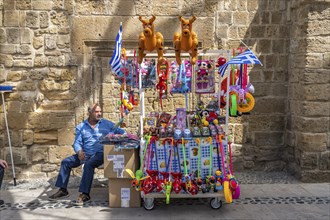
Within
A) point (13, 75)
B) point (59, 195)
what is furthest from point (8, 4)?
point (59, 195)

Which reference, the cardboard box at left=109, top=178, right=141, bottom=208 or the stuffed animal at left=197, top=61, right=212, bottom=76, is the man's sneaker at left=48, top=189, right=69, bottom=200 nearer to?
the cardboard box at left=109, top=178, right=141, bottom=208

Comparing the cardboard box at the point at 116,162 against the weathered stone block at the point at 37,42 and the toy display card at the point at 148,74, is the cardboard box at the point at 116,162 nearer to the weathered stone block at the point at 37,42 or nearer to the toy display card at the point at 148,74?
the toy display card at the point at 148,74

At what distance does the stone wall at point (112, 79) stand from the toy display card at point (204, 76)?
1.37 m

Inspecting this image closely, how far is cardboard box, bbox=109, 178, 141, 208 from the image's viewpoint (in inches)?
198

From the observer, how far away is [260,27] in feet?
21.6

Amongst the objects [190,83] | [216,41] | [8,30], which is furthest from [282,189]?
[8,30]

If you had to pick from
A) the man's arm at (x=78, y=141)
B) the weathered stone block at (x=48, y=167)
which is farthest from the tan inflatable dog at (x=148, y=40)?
the weathered stone block at (x=48, y=167)

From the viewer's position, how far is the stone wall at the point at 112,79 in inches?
245

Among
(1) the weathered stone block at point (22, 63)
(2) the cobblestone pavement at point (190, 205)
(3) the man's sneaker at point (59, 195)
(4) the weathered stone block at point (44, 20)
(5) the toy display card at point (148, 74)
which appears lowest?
(2) the cobblestone pavement at point (190, 205)

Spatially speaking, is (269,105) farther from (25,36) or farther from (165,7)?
(25,36)

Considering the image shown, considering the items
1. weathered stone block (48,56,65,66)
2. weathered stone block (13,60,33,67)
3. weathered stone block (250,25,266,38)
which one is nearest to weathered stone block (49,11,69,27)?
weathered stone block (48,56,65,66)

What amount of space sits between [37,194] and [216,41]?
3.46 m

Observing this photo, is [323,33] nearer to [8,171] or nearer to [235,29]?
[235,29]

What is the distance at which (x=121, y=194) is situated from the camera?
504 cm
